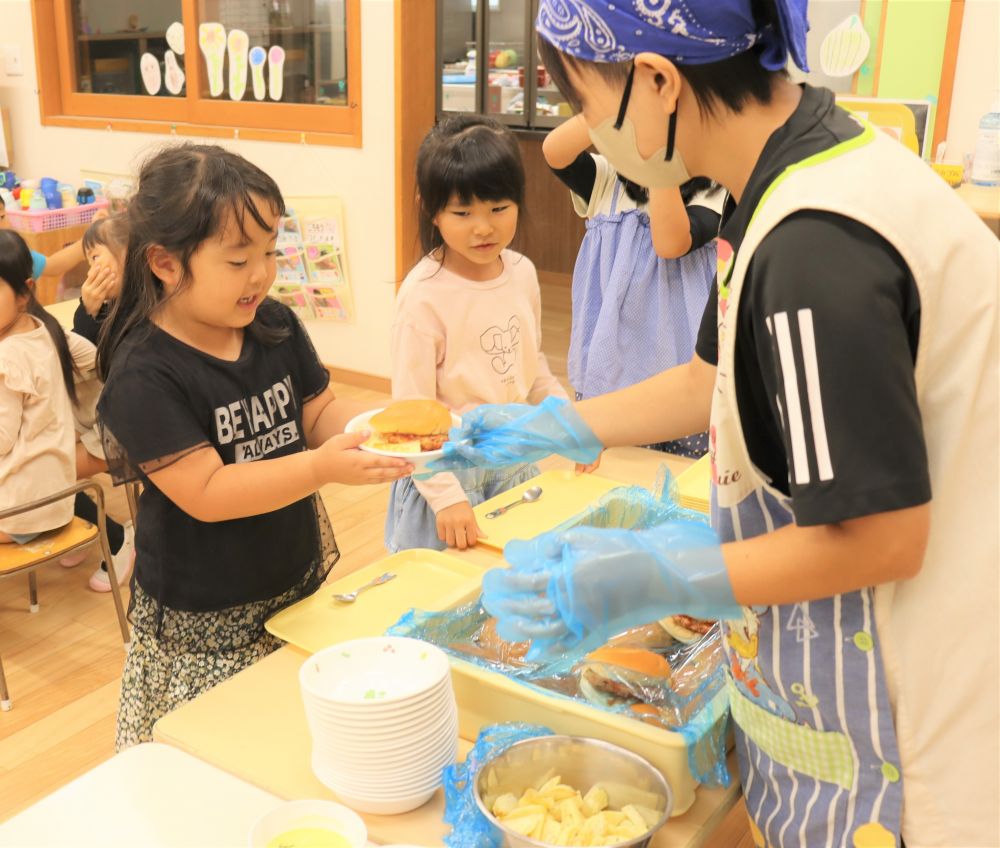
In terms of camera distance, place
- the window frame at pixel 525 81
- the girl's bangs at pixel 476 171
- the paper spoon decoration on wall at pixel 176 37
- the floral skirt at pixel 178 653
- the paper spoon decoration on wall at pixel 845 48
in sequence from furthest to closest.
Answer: the window frame at pixel 525 81 → the paper spoon decoration on wall at pixel 176 37 → the paper spoon decoration on wall at pixel 845 48 → the girl's bangs at pixel 476 171 → the floral skirt at pixel 178 653

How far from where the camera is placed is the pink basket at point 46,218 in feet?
14.0

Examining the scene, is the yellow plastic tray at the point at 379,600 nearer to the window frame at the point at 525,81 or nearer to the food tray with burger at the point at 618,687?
the food tray with burger at the point at 618,687

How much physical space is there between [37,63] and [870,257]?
557cm

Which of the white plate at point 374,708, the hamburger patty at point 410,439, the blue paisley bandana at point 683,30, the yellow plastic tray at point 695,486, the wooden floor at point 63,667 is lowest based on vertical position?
the wooden floor at point 63,667

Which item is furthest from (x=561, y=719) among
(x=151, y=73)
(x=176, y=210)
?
(x=151, y=73)

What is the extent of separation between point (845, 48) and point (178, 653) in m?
3.19

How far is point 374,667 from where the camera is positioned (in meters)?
1.13

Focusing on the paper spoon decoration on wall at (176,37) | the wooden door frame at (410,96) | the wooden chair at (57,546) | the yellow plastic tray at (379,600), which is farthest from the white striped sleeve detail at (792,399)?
the paper spoon decoration on wall at (176,37)

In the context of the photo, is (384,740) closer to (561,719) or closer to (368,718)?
(368,718)

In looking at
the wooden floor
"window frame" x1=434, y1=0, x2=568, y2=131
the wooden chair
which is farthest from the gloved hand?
"window frame" x1=434, y1=0, x2=568, y2=131

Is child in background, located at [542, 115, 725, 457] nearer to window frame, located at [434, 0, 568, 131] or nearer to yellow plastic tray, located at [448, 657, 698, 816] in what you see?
yellow plastic tray, located at [448, 657, 698, 816]

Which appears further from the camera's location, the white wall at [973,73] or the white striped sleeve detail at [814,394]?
the white wall at [973,73]

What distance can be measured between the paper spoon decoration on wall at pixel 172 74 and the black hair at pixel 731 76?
14.6 ft

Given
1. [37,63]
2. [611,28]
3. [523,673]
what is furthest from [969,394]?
[37,63]
